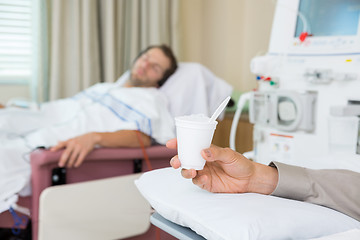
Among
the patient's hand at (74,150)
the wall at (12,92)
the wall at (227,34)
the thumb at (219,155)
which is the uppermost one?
the wall at (227,34)

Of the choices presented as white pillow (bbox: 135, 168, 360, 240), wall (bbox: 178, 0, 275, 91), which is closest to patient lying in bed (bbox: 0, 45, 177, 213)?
wall (bbox: 178, 0, 275, 91)

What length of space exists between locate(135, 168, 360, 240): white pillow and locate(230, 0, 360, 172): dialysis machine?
0.39 meters

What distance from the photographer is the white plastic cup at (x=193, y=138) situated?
704mm

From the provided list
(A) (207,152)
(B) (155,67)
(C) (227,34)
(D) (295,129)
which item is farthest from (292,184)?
(C) (227,34)

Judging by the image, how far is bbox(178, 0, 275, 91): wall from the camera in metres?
2.44

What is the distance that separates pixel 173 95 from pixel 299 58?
2.49 feet

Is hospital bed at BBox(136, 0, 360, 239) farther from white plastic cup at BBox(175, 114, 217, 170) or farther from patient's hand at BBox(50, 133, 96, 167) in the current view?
patient's hand at BBox(50, 133, 96, 167)

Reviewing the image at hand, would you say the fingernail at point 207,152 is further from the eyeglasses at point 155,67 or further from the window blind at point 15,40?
the window blind at point 15,40

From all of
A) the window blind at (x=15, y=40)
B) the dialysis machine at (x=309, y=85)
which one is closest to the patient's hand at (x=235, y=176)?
the dialysis machine at (x=309, y=85)

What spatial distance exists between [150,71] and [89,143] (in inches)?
36.4

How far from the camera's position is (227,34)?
2.72m

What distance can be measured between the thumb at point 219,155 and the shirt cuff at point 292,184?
0.13m

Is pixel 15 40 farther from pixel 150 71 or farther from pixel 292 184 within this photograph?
pixel 292 184

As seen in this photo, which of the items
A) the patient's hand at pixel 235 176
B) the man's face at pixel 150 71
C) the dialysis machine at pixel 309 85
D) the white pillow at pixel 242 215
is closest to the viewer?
the white pillow at pixel 242 215
